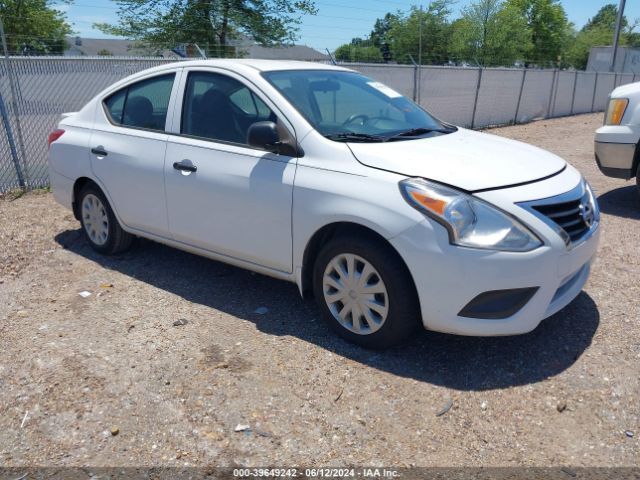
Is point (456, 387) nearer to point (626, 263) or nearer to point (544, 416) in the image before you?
point (544, 416)

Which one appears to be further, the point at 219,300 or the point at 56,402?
the point at 219,300

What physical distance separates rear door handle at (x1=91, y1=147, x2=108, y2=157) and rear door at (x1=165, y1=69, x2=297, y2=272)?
0.79 meters

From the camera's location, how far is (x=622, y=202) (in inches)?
277

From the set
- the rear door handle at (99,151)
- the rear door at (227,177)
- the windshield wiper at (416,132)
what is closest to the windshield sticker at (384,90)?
the windshield wiper at (416,132)

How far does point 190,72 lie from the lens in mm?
4285

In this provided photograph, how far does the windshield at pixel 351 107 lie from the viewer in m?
3.72

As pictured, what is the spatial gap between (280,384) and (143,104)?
2718mm

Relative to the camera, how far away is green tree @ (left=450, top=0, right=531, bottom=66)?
132ft

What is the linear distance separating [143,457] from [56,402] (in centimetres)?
75

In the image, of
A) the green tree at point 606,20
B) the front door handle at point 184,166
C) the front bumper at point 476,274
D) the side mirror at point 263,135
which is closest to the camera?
the front bumper at point 476,274

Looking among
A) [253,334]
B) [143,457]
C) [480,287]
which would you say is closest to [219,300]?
[253,334]

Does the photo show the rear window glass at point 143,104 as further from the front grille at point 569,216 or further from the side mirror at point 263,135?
the front grille at point 569,216

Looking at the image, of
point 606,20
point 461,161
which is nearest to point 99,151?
point 461,161

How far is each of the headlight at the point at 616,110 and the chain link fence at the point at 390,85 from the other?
5.53 metres
